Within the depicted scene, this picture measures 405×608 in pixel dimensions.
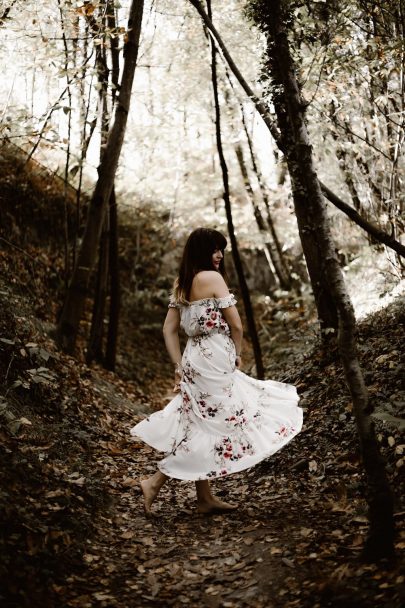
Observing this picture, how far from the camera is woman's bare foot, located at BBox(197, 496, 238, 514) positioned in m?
4.70

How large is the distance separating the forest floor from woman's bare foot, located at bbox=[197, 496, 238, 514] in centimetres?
7

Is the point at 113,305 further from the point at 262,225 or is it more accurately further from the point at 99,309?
the point at 262,225

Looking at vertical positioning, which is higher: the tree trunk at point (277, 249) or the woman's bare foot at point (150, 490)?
the tree trunk at point (277, 249)

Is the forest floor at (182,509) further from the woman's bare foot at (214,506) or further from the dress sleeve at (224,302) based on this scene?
the dress sleeve at (224,302)

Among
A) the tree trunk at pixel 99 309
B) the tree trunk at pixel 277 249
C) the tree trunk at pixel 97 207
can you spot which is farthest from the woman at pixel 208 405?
the tree trunk at pixel 277 249

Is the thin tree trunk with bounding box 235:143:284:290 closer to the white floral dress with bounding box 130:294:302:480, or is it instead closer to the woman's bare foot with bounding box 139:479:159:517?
the white floral dress with bounding box 130:294:302:480

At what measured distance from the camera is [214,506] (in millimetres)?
4711

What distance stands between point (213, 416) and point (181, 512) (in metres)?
0.94

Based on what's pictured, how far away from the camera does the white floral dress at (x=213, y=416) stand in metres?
4.59

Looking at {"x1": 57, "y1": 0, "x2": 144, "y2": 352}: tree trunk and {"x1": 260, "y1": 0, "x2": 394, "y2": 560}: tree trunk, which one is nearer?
{"x1": 260, "y1": 0, "x2": 394, "y2": 560}: tree trunk

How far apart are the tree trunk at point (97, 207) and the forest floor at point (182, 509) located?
1.04 meters

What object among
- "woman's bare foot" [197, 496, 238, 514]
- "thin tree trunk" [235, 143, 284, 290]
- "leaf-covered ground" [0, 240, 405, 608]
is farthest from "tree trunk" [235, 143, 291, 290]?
"woman's bare foot" [197, 496, 238, 514]

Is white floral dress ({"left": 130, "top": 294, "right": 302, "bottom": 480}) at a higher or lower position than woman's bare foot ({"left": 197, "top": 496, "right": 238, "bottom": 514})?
higher

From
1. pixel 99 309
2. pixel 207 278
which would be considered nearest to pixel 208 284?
pixel 207 278
